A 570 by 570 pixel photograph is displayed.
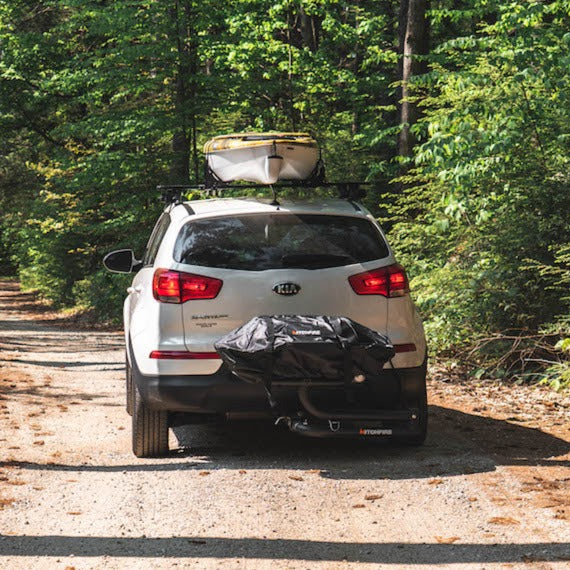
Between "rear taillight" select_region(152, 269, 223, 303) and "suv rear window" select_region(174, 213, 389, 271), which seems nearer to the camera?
"rear taillight" select_region(152, 269, 223, 303)

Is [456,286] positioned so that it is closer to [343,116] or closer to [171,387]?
[171,387]

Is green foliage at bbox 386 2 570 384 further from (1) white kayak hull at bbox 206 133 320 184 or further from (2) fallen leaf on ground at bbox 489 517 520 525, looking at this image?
(2) fallen leaf on ground at bbox 489 517 520 525

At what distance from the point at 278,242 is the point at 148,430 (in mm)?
1769

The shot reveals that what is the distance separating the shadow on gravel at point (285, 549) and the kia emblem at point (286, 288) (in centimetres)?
221

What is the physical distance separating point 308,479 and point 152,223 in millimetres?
17361

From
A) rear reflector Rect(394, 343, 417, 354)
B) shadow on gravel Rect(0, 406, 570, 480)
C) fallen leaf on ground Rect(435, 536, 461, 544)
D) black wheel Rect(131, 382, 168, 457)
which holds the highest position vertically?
rear reflector Rect(394, 343, 417, 354)

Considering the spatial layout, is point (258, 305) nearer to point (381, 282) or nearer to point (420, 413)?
point (381, 282)

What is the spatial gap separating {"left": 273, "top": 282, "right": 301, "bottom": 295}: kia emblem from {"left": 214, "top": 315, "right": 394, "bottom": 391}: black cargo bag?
35 cm

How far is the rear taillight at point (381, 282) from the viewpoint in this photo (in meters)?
7.06

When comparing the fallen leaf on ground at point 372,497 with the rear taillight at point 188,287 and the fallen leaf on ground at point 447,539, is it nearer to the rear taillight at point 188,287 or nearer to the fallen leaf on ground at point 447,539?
the fallen leaf on ground at point 447,539

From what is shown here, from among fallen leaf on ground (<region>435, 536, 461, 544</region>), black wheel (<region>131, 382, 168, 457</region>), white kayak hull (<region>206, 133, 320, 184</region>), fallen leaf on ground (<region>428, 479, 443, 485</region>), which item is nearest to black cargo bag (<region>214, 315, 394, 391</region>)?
fallen leaf on ground (<region>428, 479, 443, 485</region>)

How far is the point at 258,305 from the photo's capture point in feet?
22.6

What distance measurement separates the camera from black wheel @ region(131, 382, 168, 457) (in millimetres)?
7172

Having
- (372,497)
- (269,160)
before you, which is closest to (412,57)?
(269,160)
